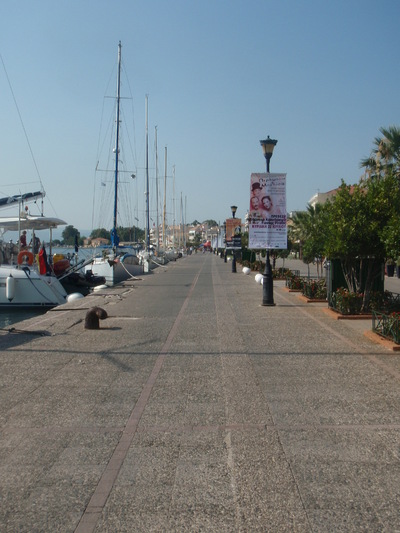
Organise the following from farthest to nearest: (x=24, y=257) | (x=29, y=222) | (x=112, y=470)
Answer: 1. (x=29, y=222)
2. (x=24, y=257)
3. (x=112, y=470)

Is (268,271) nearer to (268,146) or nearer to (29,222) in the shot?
(268,146)

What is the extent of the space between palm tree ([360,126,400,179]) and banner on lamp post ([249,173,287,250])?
7.03 metres

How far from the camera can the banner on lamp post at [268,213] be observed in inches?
753

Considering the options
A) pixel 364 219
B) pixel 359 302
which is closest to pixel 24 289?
pixel 359 302

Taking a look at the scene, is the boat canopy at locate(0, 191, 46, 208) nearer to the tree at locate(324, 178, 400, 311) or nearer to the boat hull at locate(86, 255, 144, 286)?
the boat hull at locate(86, 255, 144, 286)

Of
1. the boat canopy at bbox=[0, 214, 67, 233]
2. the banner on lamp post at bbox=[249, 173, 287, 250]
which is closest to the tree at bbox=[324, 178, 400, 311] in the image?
the banner on lamp post at bbox=[249, 173, 287, 250]

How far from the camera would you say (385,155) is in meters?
26.7

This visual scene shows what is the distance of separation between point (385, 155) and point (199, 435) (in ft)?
75.2

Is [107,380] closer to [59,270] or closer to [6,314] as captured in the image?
[6,314]

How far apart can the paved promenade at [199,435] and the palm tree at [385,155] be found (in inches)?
604

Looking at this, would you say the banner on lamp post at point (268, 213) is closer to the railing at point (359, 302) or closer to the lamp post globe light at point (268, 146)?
the lamp post globe light at point (268, 146)

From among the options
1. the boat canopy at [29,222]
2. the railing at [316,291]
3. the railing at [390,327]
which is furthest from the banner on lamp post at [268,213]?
the boat canopy at [29,222]

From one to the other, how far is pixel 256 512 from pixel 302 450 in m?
1.45

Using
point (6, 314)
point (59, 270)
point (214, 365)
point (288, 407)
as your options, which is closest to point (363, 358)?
point (214, 365)
